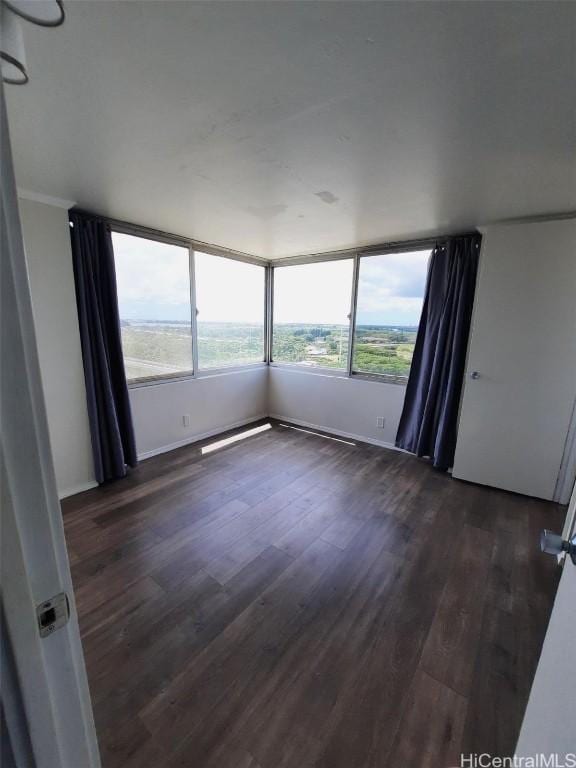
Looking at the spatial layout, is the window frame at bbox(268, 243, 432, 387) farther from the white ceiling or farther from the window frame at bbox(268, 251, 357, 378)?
the white ceiling

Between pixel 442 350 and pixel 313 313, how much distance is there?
175 centimetres

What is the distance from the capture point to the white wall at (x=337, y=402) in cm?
364

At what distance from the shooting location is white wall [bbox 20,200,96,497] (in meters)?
2.27

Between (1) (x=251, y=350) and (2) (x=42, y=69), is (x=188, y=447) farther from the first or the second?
(2) (x=42, y=69)

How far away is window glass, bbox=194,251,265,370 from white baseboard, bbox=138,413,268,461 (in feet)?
2.66

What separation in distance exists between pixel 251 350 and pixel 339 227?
218 cm

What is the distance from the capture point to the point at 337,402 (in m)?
4.02

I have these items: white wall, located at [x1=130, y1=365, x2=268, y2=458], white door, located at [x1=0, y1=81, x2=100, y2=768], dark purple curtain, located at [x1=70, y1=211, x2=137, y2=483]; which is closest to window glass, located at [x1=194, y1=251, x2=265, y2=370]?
white wall, located at [x1=130, y1=365, x2=268, y2=458]

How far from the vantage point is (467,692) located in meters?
1.27

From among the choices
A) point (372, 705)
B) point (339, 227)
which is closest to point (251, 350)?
point (339, 227)

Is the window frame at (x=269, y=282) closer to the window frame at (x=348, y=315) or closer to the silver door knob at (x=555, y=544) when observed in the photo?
the window frame at (x=348, y=315)

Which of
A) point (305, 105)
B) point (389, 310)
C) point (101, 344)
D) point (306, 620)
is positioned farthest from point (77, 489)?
point (389, 310)

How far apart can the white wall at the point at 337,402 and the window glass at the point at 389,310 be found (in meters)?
0.25

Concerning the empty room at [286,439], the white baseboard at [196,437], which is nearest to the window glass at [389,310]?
the empty room at [286,439]
